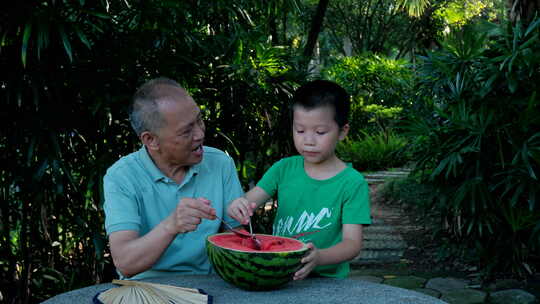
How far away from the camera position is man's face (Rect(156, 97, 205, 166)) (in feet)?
7.13

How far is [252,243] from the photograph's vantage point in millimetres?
1815

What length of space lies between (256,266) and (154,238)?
44 cm

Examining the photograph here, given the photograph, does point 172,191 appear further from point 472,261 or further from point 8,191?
point 472,261

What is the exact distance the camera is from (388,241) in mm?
5957

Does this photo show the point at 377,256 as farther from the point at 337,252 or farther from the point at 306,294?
the point at 306,294

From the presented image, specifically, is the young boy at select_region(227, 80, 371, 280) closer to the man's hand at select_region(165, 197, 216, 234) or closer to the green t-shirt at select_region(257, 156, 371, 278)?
the green t-shirt at select_region(257, 156, 371, 278)

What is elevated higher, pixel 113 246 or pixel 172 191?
pixel 172 191

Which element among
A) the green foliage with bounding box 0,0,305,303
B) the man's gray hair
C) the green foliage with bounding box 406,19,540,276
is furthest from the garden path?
the man's gray hair

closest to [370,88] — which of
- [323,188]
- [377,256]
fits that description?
[377,256]

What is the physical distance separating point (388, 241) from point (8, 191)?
388cm

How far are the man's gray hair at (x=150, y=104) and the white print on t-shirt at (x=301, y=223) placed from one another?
616 millimetres

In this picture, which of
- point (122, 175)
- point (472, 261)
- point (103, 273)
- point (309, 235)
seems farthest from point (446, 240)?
point (122, 175)

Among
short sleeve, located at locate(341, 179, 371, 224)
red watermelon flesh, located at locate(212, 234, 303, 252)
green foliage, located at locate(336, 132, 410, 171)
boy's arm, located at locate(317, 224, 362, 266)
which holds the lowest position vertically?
green foliage, located at locate(336, 132, 410, 171)

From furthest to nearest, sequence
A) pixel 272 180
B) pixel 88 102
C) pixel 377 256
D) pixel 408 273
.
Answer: pixel 377 256
pixel 408 273
pixel 88 102
pixel 272 180
